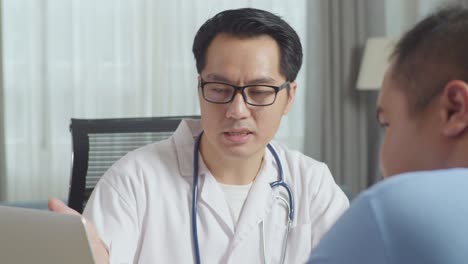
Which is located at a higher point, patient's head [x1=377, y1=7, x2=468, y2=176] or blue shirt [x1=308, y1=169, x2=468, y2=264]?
patient's head [x1=377, y1=7, x2=468, y2=176]

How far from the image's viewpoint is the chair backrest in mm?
2008

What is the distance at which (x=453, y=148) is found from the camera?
78 centimetres

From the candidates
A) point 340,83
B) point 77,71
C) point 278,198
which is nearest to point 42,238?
point 278,198

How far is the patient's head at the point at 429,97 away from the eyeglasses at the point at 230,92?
31.6 inches

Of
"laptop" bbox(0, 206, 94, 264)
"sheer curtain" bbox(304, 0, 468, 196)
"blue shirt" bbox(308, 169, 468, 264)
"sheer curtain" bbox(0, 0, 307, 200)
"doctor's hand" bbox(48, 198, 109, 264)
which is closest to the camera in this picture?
"blue shirt" bbox(308, 169, 468, 264)

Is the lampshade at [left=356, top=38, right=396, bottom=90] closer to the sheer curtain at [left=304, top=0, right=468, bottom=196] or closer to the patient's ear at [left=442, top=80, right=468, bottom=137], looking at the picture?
the sheer curtain at [left=304, top=0, right=468, bottom=196]

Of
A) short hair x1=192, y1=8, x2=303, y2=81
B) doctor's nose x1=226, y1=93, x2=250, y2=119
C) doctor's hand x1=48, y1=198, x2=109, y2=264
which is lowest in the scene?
doctor's hand x1=48, y1=198, x2=109, y2=264

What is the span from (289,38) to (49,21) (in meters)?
2.48

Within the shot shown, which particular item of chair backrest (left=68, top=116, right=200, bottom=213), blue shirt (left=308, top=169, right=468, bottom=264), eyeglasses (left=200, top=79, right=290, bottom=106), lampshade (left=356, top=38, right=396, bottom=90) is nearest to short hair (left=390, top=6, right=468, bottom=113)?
blue shirt (left=308, top=169, right=468, bottom=264)

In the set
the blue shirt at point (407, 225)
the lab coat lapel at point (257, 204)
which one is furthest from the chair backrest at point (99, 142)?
the blue shirt at point (407, 225)

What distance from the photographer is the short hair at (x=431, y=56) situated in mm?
765

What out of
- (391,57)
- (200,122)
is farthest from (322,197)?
(391,57)

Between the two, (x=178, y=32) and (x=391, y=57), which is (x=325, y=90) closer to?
(x=178, y=32)

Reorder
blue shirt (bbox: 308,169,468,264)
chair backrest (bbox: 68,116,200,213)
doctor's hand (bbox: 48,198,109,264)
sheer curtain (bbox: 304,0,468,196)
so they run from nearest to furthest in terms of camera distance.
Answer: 1. blue shirt (bbox: 308,169,468,264)
2. doctor's hand (bbox: 48,198,109,264)
3. chair backrest (bbox: 68,116,200,213)
4. sheer curtain (bbox: 304,0,468,196)
